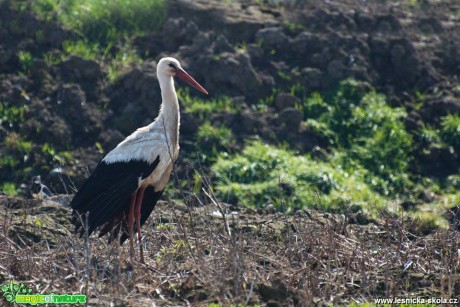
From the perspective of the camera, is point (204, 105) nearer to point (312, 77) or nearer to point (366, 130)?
point (312, 77)

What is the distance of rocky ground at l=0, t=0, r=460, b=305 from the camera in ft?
21.8

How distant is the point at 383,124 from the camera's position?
11906mm

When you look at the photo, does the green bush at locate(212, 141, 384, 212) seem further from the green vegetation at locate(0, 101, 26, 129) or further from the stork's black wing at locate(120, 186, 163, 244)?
the green vegetation at locate(0, 101, 26, 129)

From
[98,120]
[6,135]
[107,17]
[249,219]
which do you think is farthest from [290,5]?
[249,219]

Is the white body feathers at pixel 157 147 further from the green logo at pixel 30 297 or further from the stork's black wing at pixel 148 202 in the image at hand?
the green logo at pixel 30 297

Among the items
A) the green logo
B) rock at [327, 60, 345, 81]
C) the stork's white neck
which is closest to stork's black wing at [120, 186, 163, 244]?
the stork's white neck

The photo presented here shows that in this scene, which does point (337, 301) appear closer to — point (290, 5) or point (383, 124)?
point (383, 124)

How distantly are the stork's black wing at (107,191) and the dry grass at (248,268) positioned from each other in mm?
206

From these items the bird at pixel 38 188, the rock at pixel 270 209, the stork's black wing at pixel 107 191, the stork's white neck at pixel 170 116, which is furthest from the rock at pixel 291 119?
A: the stork's black wing at pixel 107 191

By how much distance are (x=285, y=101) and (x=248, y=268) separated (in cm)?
558

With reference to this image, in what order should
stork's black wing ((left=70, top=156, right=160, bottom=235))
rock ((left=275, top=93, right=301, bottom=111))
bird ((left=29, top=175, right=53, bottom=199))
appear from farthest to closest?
rock ((left=275, top=93, right=301, bottom=111)) → bird ((left=29, top=175, right=53, bottom=199)) → stork's black wing ((left=70, top=156, right=160, bottom=235))

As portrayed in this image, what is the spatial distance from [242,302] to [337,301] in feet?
1.91

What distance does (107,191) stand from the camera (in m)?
A: 8.05

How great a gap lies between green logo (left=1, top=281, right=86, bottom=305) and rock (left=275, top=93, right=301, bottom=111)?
233 inches
